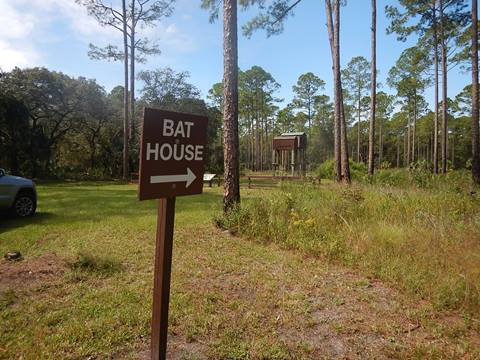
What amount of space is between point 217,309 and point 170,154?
6.11 ft

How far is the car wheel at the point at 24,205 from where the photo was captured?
279 inches

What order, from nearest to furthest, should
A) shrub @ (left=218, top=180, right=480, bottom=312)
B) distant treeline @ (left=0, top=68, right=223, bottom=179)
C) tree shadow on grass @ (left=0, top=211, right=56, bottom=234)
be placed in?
1. shrub @ (left=218, top=180, right=480, bottom=312)
2. tree shadow on grass @ (left=0, top=211, right=56, bottom=234)
3. distant treeline @ (left=0, top=68, right=223, bottom=179)

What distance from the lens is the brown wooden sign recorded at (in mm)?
1711

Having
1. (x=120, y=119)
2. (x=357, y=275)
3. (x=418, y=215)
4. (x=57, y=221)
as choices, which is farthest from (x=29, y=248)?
(x=120, y=119)

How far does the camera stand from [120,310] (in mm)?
2857

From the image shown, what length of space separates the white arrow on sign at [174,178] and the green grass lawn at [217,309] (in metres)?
1.38

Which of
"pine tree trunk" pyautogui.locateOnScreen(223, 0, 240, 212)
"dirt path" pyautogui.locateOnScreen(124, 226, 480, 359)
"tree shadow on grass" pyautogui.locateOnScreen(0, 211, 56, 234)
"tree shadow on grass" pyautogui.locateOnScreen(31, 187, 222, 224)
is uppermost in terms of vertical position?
"pine tree trunk" pyautogui.locateOnScreen(223, 0, 240, 212)

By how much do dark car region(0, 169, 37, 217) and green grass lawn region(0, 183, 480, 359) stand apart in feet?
7.60

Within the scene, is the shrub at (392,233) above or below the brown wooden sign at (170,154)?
below

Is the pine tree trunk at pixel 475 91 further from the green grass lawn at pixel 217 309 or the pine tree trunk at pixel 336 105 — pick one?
the green grass lawn at pixel 217 309

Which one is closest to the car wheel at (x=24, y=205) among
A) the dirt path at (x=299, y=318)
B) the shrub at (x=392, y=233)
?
the shrub at (x=392, y=233)

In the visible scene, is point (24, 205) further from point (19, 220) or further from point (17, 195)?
point (19, 220)

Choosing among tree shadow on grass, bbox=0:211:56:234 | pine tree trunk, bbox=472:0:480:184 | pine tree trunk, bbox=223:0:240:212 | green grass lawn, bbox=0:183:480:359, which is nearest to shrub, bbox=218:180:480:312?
green grass lawn, bbox=0:183:480:359

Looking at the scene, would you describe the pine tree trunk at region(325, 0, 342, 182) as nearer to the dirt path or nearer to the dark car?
the dirt path
